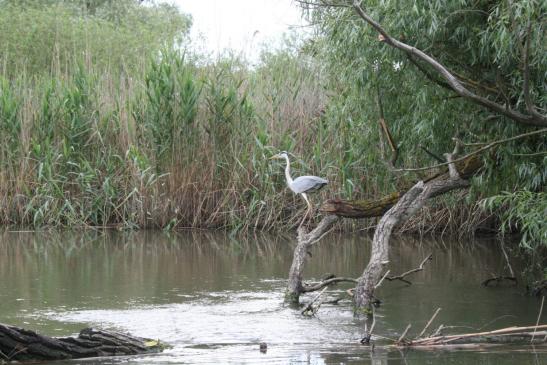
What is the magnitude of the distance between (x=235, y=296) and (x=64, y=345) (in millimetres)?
3418

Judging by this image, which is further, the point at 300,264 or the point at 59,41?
the point at 59,41

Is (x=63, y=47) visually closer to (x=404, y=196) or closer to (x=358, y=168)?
(x=358, y=168)

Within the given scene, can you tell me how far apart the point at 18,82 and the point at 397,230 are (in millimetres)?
6832

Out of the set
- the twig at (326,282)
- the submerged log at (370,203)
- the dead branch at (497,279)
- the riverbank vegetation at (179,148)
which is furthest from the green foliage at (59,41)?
the twig at (326,282)

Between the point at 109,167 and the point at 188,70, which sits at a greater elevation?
the point at 188,70

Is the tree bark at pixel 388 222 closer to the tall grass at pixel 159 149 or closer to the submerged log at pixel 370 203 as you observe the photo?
the submerged log at pixel 370 203

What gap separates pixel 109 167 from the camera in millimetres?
15281

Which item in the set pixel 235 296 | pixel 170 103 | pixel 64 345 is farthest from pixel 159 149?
pixel 64 345

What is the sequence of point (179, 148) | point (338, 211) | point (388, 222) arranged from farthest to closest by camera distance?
point (179, 148) < point (338, 211) < point (388, 222)

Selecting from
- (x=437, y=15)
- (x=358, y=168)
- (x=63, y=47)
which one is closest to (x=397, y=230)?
(x=358, y=168)

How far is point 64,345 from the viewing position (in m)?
6.67

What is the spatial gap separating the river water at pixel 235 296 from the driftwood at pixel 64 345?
11cm

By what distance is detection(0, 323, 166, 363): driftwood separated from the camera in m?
6.46

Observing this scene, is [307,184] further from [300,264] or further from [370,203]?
[300,264]
